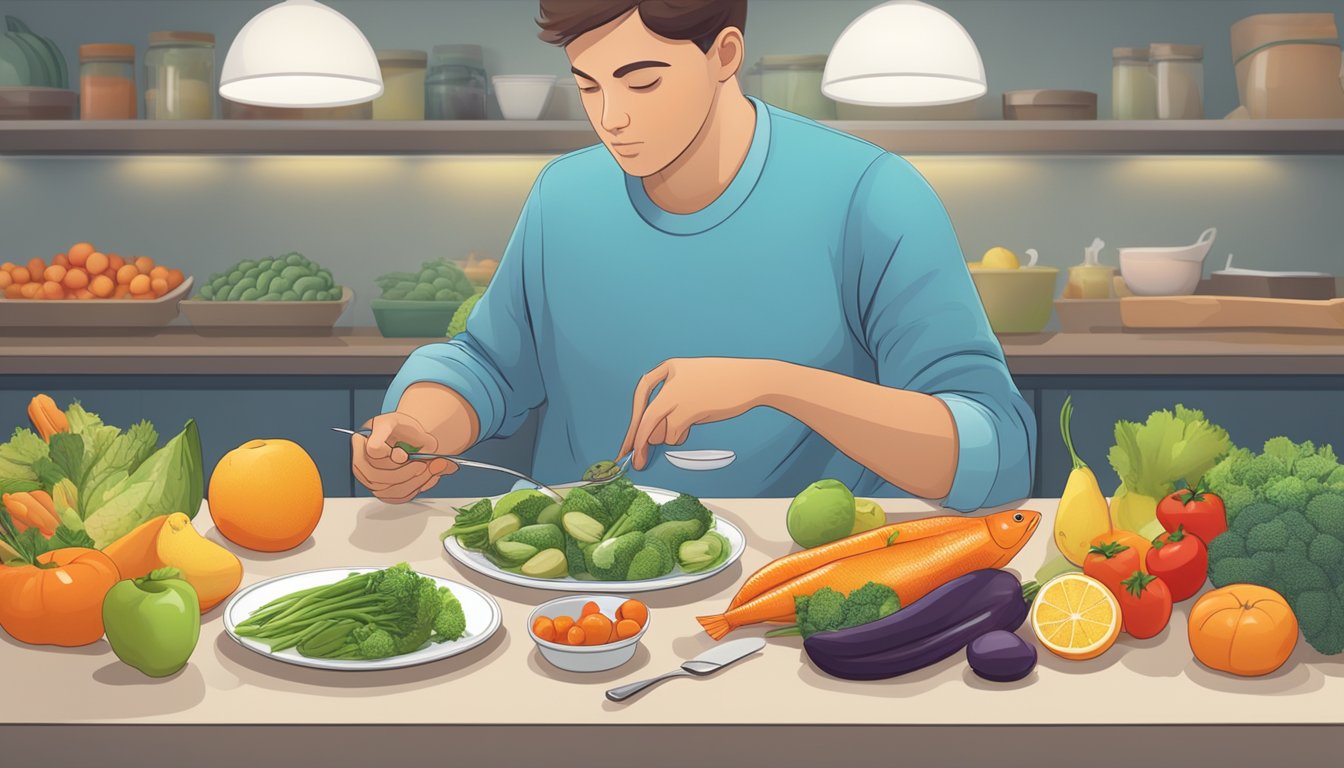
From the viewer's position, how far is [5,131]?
123 inches

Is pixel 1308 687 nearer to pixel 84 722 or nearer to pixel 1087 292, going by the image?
pixel 84 722

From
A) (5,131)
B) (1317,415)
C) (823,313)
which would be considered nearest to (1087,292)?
(1317,415)

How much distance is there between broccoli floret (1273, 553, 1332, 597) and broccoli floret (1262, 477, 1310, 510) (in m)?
0.04

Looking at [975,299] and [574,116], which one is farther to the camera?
[574,116]

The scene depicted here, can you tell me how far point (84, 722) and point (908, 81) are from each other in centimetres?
234

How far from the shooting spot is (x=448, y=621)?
873 millimetres

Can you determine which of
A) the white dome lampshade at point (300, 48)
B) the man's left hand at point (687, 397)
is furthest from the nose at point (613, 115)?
the white dome lampshade at point (300, 48)

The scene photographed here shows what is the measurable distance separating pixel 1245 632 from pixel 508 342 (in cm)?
108

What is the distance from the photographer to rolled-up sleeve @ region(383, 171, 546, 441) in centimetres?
158

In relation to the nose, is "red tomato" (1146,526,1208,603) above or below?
below

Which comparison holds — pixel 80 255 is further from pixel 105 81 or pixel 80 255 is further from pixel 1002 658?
pixel 1002 658

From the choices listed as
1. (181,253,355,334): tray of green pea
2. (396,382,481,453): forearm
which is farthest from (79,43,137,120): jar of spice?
(396,382,481,453): forearm

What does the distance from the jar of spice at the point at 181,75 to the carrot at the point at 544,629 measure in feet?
8.88

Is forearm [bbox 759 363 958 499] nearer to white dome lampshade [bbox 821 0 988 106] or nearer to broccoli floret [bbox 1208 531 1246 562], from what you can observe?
broccoli floret [bbox 1208 531 1246 562]
